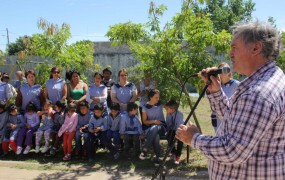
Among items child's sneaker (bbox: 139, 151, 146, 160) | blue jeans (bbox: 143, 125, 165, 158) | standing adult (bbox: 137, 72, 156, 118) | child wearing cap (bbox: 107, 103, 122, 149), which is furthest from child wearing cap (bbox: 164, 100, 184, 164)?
child wearing cap (bbox: 107, 103, 122, 149)

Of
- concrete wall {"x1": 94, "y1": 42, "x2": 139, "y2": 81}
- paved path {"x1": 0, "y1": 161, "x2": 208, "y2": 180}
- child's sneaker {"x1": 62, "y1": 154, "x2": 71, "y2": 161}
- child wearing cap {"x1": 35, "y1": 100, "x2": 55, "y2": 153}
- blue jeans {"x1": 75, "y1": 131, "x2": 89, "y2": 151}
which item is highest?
concrete wall {"x1": 94, "y1": 42, "x2": 139, "y2": 81}

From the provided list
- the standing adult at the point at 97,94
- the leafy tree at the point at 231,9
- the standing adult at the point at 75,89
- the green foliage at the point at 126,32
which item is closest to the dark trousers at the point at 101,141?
the standing adult at the point at 97,94

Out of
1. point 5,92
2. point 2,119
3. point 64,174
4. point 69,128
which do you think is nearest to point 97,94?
point 69,128

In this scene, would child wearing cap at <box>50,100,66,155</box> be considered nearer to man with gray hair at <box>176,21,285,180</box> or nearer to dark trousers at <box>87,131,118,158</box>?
dark trousers at <box>87,131,118,158</box>

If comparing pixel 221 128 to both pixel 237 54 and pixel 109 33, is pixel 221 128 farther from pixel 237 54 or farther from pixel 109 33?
pixel 109 33

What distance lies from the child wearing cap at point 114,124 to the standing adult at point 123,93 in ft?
0.94

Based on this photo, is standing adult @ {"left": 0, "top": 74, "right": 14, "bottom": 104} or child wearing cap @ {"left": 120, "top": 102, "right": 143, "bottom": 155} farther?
standing adult @ {"left": 0, "top": 74, "right": 14, "bottom": 104}

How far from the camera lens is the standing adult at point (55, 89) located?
7.43m

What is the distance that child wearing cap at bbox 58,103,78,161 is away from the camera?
687 cm

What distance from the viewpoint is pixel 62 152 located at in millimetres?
7348

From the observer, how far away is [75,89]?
24.8ft

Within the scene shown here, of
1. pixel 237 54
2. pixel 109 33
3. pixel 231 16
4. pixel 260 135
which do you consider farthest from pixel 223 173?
pixel 231 16

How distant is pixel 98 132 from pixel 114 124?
0.36 m

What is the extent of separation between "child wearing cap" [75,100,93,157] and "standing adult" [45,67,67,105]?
0.60 meters
